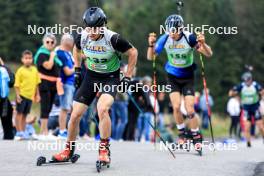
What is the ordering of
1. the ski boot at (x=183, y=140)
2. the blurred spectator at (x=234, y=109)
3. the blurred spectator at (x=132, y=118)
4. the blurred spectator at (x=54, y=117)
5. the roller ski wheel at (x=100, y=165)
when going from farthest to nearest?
the blurred spectator at (x=234, y=109)
the blurred spectator at (x=132, y=118)
the blurred spectator at (x=54, y=117)
the ski boot at (x=183, y=140)
the roller ski wheel at (x=100, y=165)

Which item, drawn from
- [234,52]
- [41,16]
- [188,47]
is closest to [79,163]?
[188,47]

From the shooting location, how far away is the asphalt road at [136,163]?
9539 mm

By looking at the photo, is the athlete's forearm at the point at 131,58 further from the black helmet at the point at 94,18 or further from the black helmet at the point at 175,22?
the black helmet at the point at 175,22

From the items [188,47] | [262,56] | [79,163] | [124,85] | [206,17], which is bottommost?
[79,163]

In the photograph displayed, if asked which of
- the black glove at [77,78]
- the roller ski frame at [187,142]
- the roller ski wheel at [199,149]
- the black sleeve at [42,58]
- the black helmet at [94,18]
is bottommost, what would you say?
the roller ski wheel at [199,149]

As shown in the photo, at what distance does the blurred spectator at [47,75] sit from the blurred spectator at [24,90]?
0.18 m

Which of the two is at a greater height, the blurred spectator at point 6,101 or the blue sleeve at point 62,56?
the blue sleeve at point 62,56

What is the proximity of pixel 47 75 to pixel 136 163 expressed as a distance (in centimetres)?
545

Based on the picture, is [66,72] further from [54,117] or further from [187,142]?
[187,142]

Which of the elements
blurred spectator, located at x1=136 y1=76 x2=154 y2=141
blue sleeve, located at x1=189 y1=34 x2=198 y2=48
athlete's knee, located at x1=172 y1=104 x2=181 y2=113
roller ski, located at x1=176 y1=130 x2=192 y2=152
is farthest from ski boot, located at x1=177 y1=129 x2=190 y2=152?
blurred spectator, located at x1=136 y1=76 x2=154 y2=141

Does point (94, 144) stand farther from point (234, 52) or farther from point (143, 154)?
point (234, 52)

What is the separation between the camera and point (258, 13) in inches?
2985

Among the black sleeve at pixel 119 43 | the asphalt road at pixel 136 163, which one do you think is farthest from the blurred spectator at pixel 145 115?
the black sleeve at pixel 119 43

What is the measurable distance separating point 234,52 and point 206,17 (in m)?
5.05
